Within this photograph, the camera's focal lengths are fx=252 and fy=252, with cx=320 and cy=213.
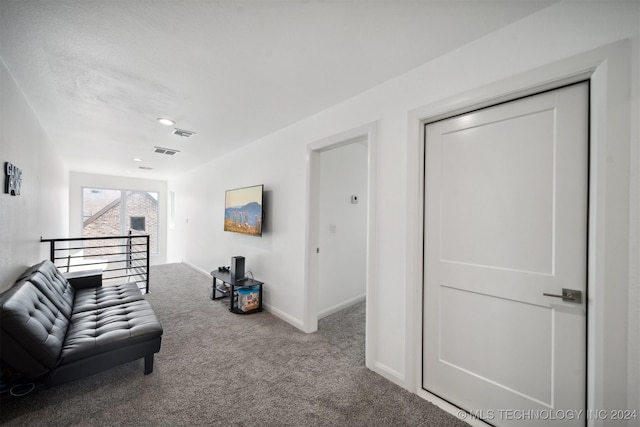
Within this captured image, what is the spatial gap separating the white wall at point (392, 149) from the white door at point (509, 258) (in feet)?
0.62

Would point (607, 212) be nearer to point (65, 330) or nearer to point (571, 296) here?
point (571, 296)

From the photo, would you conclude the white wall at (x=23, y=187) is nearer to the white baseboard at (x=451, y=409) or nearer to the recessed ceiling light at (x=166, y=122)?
the recessed ceiling light at (x=166, y=122)

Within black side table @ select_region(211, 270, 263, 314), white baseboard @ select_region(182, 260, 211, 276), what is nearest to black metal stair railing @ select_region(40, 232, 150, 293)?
white baseboard @ select_region(182, 260, 211, 276)

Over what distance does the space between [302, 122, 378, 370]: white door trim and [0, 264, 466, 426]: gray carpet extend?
252 mm

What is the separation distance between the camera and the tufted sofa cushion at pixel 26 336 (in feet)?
4.84

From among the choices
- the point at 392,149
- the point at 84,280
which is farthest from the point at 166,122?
the point at 392,149

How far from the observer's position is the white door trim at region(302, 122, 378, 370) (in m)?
2.15

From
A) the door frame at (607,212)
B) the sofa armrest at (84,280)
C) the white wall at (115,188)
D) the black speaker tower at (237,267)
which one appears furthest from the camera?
the white wall at (115,188)

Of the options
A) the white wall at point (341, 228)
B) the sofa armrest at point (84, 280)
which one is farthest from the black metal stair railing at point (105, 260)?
the white wall at point (341, 228)

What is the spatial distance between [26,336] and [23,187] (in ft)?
5.90

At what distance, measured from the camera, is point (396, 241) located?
202 cm

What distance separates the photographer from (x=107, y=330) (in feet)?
6.48

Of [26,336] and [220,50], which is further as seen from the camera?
[220,50]

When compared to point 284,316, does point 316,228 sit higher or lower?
higher
